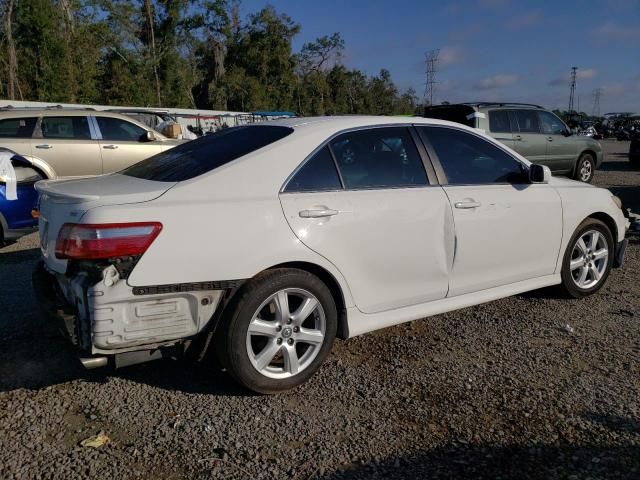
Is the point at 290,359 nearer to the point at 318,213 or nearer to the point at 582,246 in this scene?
the point at 318,213

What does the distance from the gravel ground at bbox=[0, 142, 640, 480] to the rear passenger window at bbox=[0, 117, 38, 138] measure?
554cm

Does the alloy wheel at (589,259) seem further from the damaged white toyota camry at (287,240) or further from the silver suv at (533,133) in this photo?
the silver suv at (533,133)

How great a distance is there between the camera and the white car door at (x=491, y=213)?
3836 mm

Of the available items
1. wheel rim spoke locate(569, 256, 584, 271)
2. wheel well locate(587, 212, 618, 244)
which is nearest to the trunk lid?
wheel rim spoke locate(569, 256, 584, 271)

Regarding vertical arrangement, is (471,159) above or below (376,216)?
above


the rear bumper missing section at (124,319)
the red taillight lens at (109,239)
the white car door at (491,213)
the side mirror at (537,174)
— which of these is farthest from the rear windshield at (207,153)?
the side mirror at (537,174)

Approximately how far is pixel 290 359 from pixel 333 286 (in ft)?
1.65

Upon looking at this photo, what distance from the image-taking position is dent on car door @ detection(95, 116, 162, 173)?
31.5 feet

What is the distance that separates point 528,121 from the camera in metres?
11.9

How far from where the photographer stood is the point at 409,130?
3.84m

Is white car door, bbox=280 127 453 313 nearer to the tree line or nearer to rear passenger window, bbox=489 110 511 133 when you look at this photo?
rear passenger window, bbox=489 110 511 133

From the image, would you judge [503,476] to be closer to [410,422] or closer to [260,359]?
[410,422]

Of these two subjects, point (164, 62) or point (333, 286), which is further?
point (164, 62)

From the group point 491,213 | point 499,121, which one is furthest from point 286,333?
point 499,121
